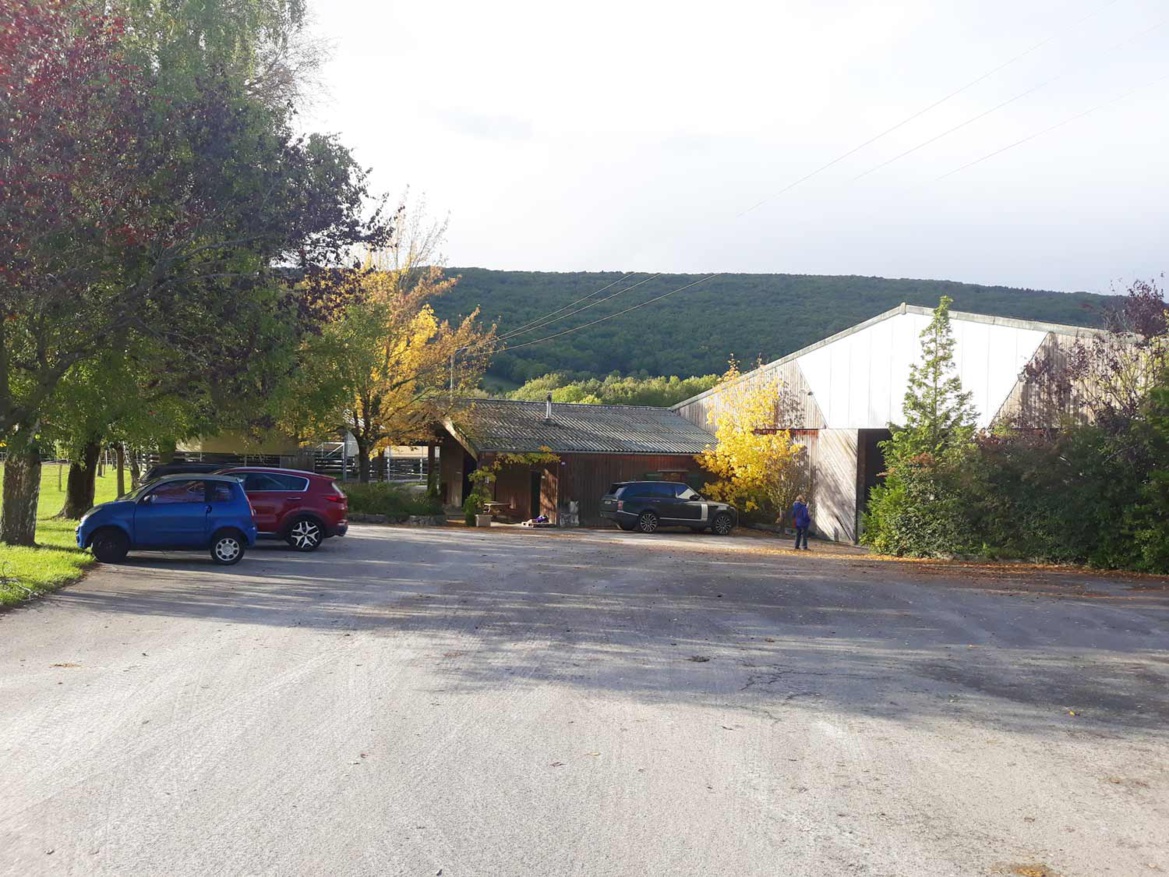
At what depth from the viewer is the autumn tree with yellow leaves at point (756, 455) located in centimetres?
3575

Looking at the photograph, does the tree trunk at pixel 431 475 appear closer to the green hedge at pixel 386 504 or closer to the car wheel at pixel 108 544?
the green hedge at pixel 386 504

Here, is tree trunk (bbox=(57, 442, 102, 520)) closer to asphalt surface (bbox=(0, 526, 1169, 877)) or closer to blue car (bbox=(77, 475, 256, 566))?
blue car (bbox=(77, 475, 256, 566))

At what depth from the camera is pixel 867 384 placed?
104ft

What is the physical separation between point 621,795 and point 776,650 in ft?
16.7

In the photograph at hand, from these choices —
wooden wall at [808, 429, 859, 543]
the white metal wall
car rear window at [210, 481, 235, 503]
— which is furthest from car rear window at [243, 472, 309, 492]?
wooden wall at [808, 429, 859, 543]

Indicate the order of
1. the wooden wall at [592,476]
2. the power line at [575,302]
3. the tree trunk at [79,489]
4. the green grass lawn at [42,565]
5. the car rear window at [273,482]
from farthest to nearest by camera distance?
the power line at [575,302] → the wooden wall at [592,476] → the tree trunk at [79,489] → the car rear window at [273,482] → the green grass lawn at [42,565]

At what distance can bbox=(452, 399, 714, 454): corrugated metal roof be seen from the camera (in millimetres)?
37906

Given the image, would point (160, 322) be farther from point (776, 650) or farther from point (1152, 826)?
point (1152, 826)

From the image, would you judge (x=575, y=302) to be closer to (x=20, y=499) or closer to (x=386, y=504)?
(x=386, y=504)

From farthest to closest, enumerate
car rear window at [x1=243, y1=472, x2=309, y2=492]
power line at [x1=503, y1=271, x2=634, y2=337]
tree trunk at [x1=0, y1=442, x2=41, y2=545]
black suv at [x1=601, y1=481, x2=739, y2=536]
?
power line at [x1=503, y1=271, x2=634, y2=337] → black suv at [x1=601, y1=481, x2=739, y2=536] → car rear window at [x1=243, y1=472, x2=309, y2=492] → tree trunk at [x1=0, y1=442, x2=41, y2=545]

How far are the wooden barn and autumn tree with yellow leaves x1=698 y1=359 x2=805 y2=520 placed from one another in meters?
2.09

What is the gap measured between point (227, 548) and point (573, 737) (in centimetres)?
1178

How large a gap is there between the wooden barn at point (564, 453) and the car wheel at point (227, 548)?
19.2 meters

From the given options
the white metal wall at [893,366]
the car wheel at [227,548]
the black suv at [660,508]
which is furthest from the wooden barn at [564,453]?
the car wheel at [227,548]
